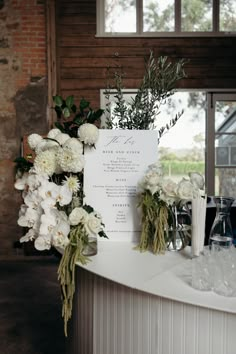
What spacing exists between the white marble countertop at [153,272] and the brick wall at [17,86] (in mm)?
3394

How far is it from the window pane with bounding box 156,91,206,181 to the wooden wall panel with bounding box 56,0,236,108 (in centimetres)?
35

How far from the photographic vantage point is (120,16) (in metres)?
5.29

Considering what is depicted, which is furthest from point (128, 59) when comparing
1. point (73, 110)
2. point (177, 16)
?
point (73, 110)

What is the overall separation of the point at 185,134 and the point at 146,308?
503 cm

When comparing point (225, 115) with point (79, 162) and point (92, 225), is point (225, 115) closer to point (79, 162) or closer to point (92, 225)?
point (79, 162)

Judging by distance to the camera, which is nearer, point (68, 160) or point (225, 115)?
point (68, 160)

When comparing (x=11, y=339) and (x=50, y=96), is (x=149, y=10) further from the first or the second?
→ (x=11, y=339)

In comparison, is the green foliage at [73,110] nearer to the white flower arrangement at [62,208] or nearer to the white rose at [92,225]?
the white flower arrangement at [62,208]

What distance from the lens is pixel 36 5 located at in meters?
4.94

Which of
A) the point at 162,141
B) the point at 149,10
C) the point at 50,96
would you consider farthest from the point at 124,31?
the point at 162,141

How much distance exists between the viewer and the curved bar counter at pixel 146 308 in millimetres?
1213

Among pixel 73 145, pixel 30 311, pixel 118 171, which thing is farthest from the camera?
pixel 30 311

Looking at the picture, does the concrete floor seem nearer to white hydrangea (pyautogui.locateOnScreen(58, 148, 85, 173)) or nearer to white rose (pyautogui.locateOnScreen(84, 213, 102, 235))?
white rose (pyautogui.locateOnScreen(84, 213, 102, 235))

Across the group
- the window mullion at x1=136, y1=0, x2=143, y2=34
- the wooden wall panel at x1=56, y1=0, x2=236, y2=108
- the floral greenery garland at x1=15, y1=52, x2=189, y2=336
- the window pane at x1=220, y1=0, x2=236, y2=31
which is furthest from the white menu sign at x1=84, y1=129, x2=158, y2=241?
the window pane at x1=220, y1=0, x2=236, y2=31
